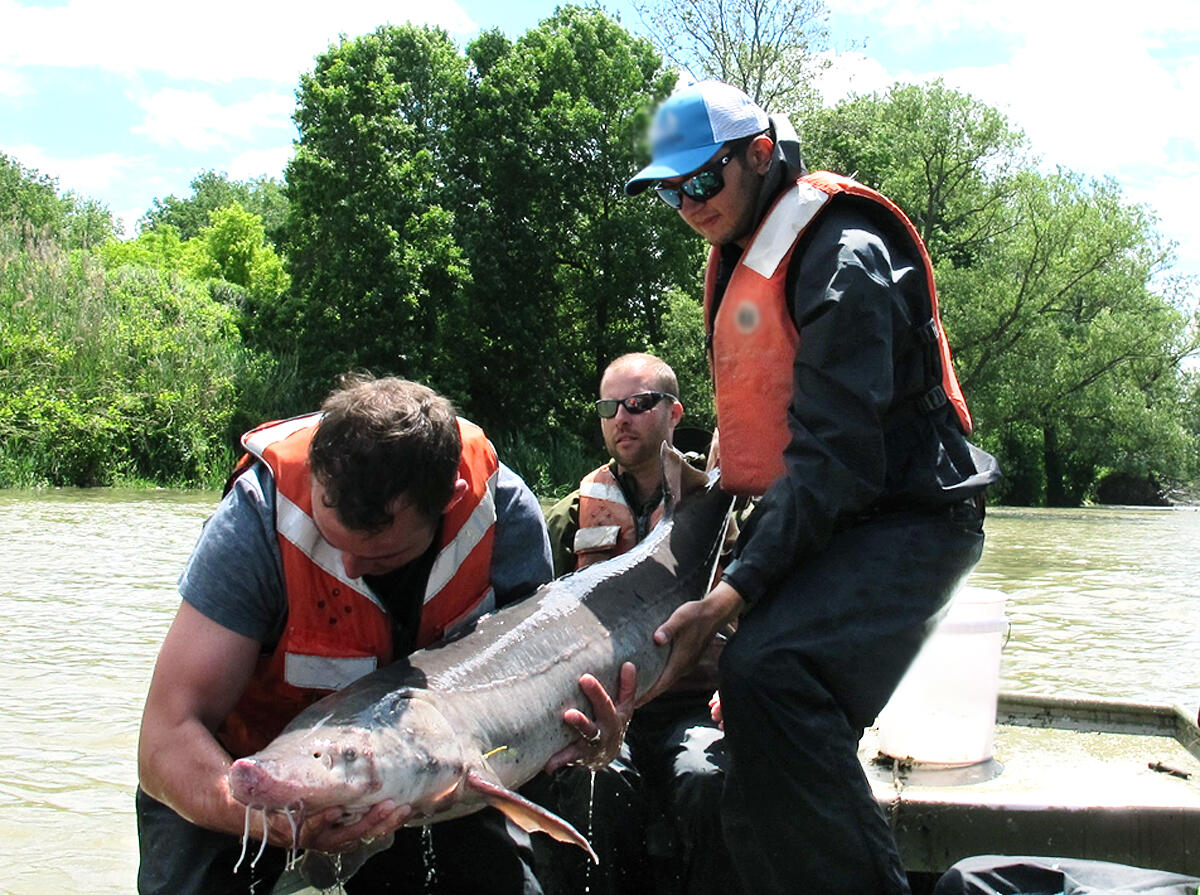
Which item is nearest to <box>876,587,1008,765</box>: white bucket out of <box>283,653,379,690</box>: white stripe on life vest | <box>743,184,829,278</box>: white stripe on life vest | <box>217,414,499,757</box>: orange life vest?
<box>743,184,829,278</box>: white stripe on life vest

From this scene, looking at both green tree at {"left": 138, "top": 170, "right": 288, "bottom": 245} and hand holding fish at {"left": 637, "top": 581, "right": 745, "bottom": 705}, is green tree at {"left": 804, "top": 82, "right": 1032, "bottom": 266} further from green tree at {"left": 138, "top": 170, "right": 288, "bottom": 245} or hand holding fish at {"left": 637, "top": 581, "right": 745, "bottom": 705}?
green tree at {"left": 138, "top": 170, "right": 288, "bottom": 245}

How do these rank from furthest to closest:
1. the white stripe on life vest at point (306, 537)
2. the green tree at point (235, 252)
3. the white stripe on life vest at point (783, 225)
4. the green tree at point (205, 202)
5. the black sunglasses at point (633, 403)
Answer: the green tree at point (205, 202), the green tree at point (235, 252), the black sunglasses at point (633, 403), the white stripe on life vest at point (783, 225), the white stripe on life vest at point (306, 537)

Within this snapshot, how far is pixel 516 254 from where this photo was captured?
37.7m

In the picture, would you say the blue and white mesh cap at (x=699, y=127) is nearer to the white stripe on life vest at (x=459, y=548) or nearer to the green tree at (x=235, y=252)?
the white stripe on life vest at (x=459, y=548)

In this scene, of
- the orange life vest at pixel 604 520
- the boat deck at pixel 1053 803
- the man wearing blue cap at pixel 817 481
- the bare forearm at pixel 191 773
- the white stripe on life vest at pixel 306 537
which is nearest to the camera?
the bare forearm at pixel 191 773

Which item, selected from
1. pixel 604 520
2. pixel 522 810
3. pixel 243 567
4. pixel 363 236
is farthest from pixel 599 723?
pixel 363 236

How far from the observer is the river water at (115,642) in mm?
6121

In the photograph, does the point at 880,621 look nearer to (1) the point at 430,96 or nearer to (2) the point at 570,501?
(2) the point at 570,501

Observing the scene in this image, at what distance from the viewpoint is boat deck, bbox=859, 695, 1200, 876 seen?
3.90 m

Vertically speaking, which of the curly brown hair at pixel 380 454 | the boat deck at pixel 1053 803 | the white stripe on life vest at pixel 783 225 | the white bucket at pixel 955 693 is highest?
the white stripe on life vest at pixel 783 225

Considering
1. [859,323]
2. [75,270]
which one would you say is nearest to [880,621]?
[859,323]

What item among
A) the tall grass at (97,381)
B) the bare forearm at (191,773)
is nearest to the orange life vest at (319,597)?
the bare forearm at (191,773)

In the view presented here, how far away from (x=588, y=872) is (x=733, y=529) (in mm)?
1269

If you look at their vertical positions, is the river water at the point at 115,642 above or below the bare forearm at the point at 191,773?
below
